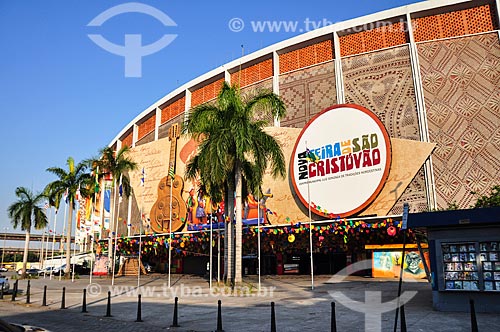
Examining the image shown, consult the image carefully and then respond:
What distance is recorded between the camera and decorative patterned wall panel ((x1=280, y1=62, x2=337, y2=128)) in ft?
130

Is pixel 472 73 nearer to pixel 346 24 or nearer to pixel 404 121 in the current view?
pixel 404 121

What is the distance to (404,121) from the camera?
34.8m

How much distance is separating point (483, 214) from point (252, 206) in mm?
26637

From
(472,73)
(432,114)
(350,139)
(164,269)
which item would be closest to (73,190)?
(164,269)

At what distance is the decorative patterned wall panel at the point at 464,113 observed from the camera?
31.6m

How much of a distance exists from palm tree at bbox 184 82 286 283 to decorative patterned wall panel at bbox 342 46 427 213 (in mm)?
13747

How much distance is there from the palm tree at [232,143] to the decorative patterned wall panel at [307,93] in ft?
48.6

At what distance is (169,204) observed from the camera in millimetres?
47062

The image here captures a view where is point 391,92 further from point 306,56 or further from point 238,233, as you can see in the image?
point 238,233

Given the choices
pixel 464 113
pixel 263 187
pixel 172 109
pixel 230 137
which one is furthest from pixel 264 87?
pixel 230 137

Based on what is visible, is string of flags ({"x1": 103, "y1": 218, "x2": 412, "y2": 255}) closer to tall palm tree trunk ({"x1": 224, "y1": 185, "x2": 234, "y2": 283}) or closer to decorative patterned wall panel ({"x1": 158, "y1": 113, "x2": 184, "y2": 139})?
tall palm tree trunk ({"x1": 224, "y1": 185, "x2": 234, "y2": 283})

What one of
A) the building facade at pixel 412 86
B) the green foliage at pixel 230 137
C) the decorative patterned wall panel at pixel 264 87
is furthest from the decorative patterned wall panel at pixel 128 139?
the green foliage at pixel 230 137

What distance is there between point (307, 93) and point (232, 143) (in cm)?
1833

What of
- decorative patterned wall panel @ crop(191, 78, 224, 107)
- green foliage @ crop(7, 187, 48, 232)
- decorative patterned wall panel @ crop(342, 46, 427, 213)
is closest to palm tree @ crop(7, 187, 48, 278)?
green foliage @ crop(7, 187, 48, 232)
